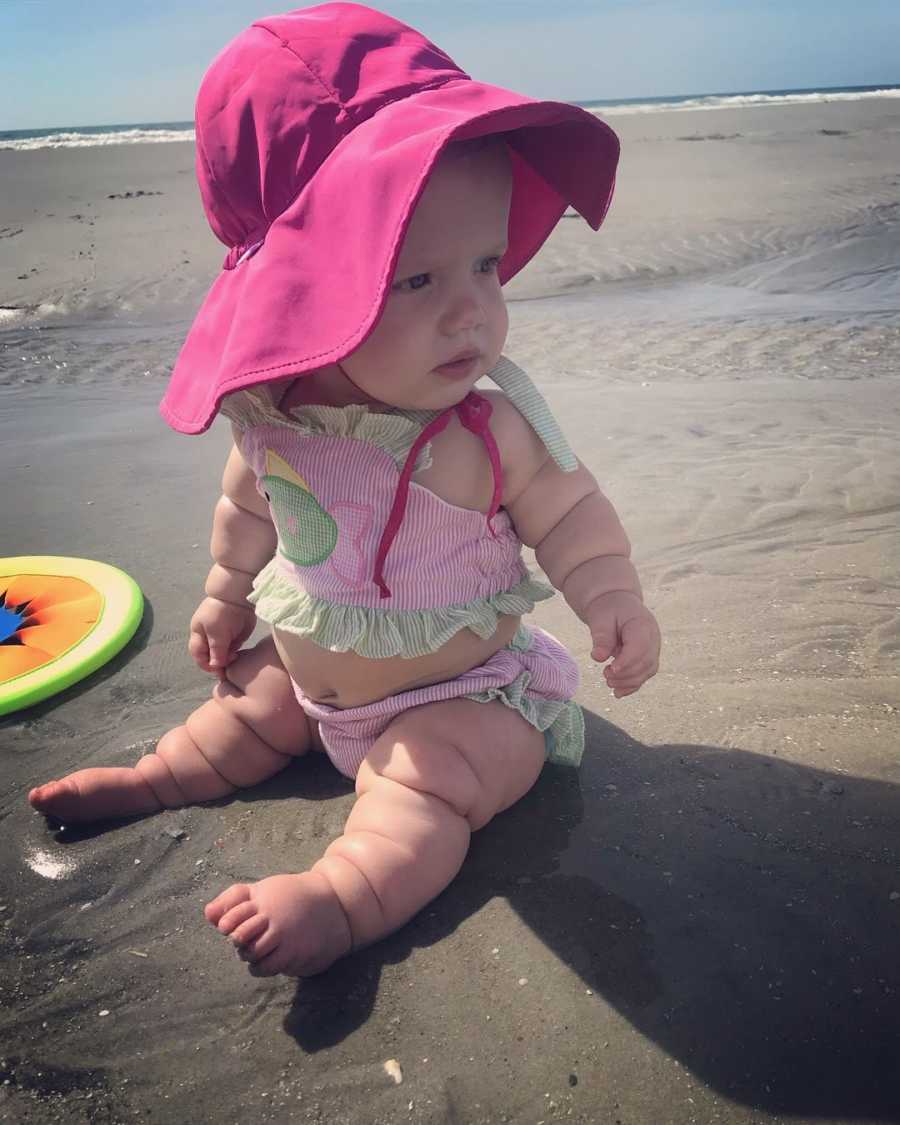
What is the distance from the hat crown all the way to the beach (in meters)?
1.17

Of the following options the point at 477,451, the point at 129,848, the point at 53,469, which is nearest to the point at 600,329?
the point at 53,469

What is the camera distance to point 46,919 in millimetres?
1723

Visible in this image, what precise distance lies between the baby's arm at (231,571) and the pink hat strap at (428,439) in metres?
0.38

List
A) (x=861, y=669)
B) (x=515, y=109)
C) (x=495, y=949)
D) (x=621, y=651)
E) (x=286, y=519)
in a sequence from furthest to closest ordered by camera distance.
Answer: (x=861, y=669), (x=286, y=519), (x=621, y=651), (x=495, y=949), (x=515, y=109)

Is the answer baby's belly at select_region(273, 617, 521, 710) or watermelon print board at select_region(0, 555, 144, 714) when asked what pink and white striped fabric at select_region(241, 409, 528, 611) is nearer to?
baby's belly at select_region(273, 617, 521, 710)

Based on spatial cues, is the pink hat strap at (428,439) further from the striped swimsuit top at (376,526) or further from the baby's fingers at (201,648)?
the baby's fingers at (201,648)

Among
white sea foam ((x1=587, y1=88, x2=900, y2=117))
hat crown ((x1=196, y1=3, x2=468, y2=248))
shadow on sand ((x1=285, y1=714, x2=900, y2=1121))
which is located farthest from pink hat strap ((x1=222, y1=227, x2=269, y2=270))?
white sea foam ((x1=587, y1=88, x2=900, y2=117))

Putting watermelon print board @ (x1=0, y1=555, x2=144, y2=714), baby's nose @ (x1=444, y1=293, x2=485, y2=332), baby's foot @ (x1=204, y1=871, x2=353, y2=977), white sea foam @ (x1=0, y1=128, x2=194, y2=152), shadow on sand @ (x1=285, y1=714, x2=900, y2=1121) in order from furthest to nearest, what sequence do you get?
1. white sea foam @ (x1=0, y1=128, x2=194, y2=152)
2. watermelon print board @ (x1=0, y1=555, x2=144, y2=714)
3. baby's nose @ (x1=444, y1=293, x2=485, y2=332)
4. baby's foot @ (x1=204, y1=871, x2=353, y2=977)
5. shadow on sand @ (x1=285, y1=714, x2=900, y2=1121)

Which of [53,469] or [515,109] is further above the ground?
[515,109]

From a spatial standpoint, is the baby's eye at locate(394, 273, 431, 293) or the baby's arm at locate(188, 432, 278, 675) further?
the baby's arm at locate(188, 432, 278, 675)

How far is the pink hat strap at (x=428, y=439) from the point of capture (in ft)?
5.63

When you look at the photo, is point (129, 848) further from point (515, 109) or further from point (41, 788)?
point (515, 109)

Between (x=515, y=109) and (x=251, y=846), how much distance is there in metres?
1.38

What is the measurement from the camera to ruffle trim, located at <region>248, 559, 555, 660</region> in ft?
5.82
